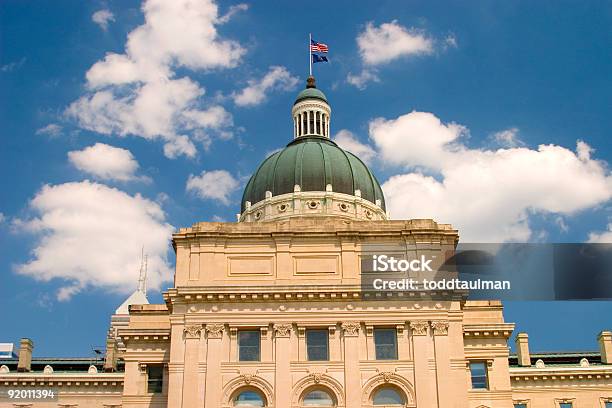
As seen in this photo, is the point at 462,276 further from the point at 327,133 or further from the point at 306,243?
the point at 327,133

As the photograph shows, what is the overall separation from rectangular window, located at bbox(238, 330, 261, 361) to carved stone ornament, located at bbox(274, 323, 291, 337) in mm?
1200

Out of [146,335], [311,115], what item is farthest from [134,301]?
[146,335]

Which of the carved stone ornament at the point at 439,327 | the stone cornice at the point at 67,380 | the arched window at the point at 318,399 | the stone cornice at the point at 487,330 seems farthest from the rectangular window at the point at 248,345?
the stone cornice at the point at 67,380

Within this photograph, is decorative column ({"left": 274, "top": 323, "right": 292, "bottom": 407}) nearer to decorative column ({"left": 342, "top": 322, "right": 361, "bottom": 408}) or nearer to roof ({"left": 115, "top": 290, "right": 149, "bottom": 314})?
decorative column ({"left": 342, "top": 322, "right": 361, "bottom": 408})

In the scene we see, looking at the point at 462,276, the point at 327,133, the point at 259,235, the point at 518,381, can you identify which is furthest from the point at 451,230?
the point at 327,133

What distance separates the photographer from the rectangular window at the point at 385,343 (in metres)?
50.7

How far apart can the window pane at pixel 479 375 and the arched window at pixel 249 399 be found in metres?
15.4

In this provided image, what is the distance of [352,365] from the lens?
4984 centimetres

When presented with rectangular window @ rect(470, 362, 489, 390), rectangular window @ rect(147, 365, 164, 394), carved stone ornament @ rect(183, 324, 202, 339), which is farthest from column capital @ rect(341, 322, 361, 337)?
rectangular window @ rect(147, 365, 164, 394)

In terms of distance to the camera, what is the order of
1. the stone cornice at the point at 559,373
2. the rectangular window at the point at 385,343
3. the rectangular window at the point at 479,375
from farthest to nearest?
the stone cornice at the point at 559,373
the rectangular window at the point at 479,375
the rectangular window at the point at 385,343

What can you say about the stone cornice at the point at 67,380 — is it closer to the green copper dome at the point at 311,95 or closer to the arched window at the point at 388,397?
the arched window at the point at 388,397

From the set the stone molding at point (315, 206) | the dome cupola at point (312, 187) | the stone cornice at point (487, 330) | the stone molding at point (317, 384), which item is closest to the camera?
the stone molding at point (317, 384)

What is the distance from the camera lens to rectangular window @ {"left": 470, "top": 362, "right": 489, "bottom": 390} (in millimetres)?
56375

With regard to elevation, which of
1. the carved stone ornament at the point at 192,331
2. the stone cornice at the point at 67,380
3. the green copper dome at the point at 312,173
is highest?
the green copper dome at the point at 312,173
